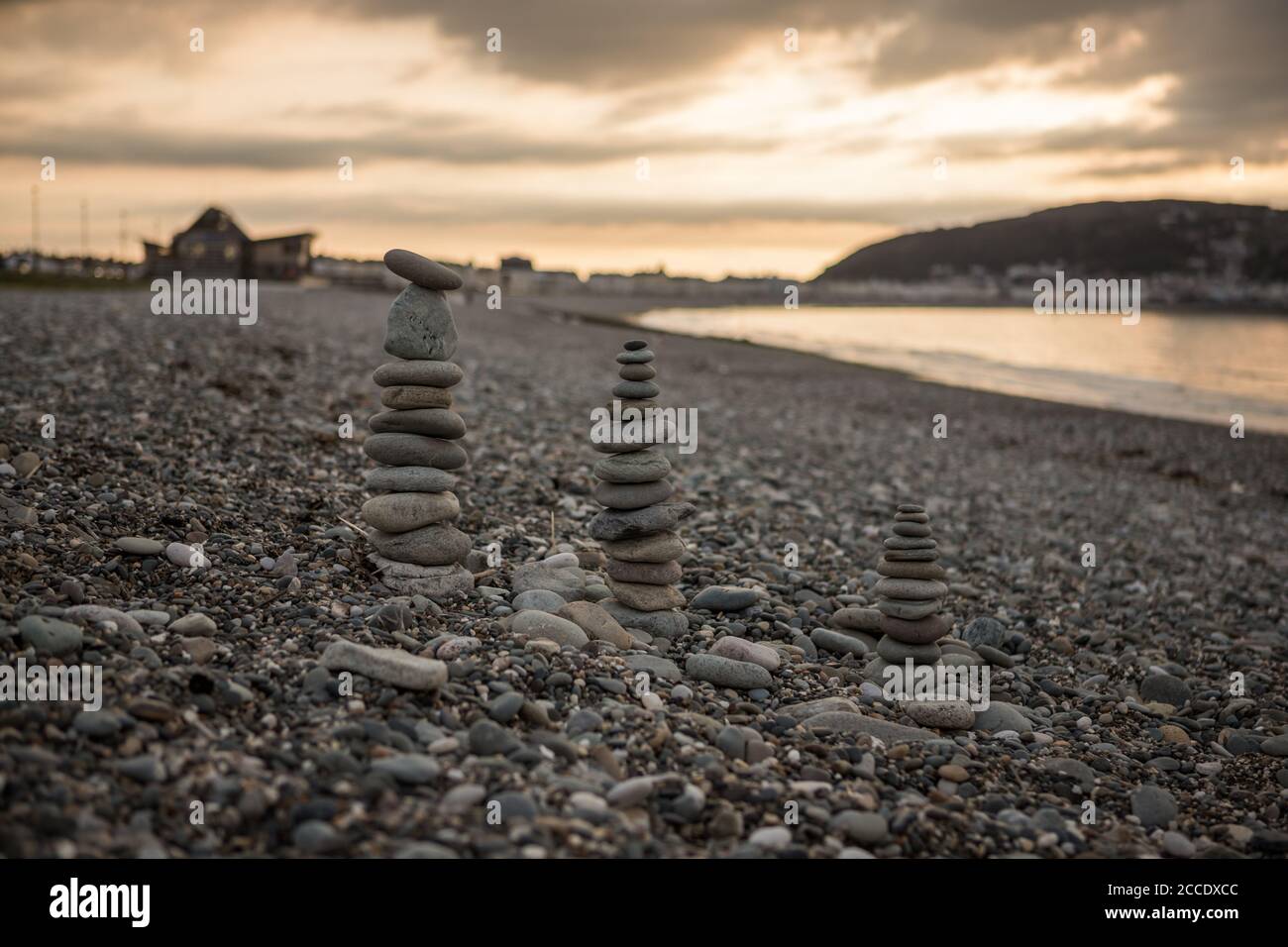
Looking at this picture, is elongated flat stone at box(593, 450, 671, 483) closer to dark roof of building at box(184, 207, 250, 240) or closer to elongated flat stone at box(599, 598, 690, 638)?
elongated flat stone at box(599, 598, 690, 638)

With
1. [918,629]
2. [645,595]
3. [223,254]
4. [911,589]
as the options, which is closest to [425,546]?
[645,595]

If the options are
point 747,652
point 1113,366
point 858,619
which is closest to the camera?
point 747,652

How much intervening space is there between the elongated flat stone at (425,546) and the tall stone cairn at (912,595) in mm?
→ 3780

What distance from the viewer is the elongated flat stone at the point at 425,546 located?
7.79 meters

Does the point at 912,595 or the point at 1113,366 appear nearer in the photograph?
the point at 912,595

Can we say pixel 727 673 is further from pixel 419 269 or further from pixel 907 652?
pixel 419 269

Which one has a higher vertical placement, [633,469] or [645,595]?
[633,469]

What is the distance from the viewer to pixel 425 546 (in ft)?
25.6

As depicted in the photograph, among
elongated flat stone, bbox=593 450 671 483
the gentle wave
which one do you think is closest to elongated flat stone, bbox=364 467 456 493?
elongated flat stone, bbox=593 450 671 483

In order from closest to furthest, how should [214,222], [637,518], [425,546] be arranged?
[425,546], [637,518], [214,222]

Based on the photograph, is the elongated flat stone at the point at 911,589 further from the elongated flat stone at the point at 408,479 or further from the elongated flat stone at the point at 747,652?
the elongated flat stone at the point at 408,479

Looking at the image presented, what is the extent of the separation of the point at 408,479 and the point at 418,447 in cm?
31
